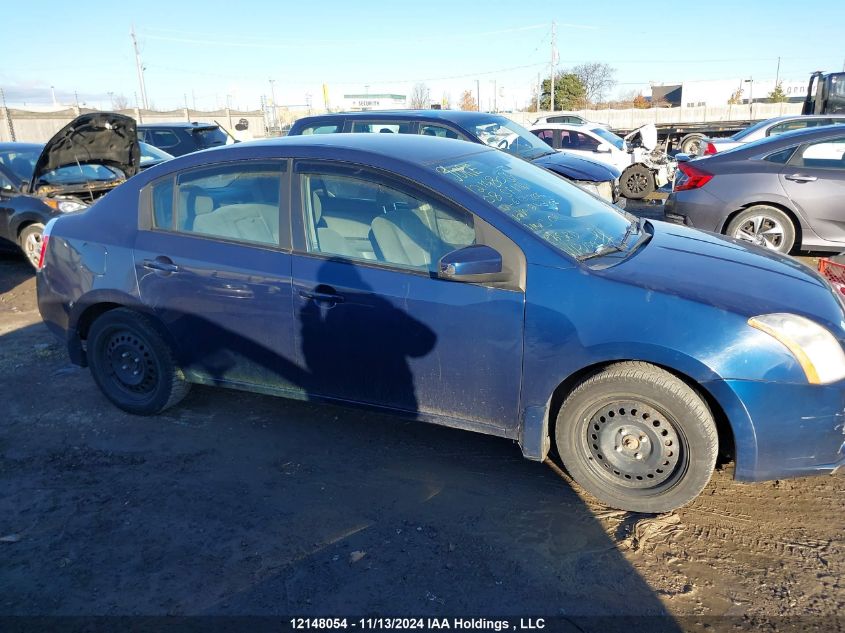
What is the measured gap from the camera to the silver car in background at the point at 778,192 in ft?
22.1

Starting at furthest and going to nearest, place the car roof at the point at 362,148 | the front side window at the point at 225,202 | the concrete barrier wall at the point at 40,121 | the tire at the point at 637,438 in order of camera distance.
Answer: the concrete barrier wall at the point at 40,121, the front side window at the point at 225,202, the car roof at the point at 362,148, the tire at the point at 637,438

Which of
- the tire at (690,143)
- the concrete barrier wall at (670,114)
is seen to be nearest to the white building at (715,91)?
the concrete barrier wall at (670,114)

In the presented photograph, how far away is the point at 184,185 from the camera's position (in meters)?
3.84

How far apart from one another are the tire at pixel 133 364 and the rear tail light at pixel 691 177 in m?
5.96

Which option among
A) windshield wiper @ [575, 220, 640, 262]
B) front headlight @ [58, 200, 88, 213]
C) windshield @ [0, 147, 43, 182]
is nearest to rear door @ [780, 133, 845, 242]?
windshield wiper @ [575, 220, 640, 262]

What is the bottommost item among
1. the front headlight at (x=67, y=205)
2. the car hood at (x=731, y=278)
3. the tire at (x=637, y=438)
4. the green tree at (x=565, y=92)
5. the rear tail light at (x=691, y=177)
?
the tire at (x=637, y=438)

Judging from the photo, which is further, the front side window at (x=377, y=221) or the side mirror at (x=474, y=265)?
the front side window at (x=377, y=221)

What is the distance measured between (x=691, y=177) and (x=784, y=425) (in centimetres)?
529

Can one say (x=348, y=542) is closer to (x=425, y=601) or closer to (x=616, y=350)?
(x=425, y=601)

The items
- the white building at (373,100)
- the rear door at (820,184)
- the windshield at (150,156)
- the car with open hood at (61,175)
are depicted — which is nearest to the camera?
the rear door at (820,184)

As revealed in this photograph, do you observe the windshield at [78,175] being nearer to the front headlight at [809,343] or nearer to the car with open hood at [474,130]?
the car with open hood at [474,130]

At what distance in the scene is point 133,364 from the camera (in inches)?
162

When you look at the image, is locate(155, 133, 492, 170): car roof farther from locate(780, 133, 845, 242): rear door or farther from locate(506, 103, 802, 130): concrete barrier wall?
locate(506, 103, 802, 130): concrete barrier wall

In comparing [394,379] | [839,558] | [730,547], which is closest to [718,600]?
[730,547]
